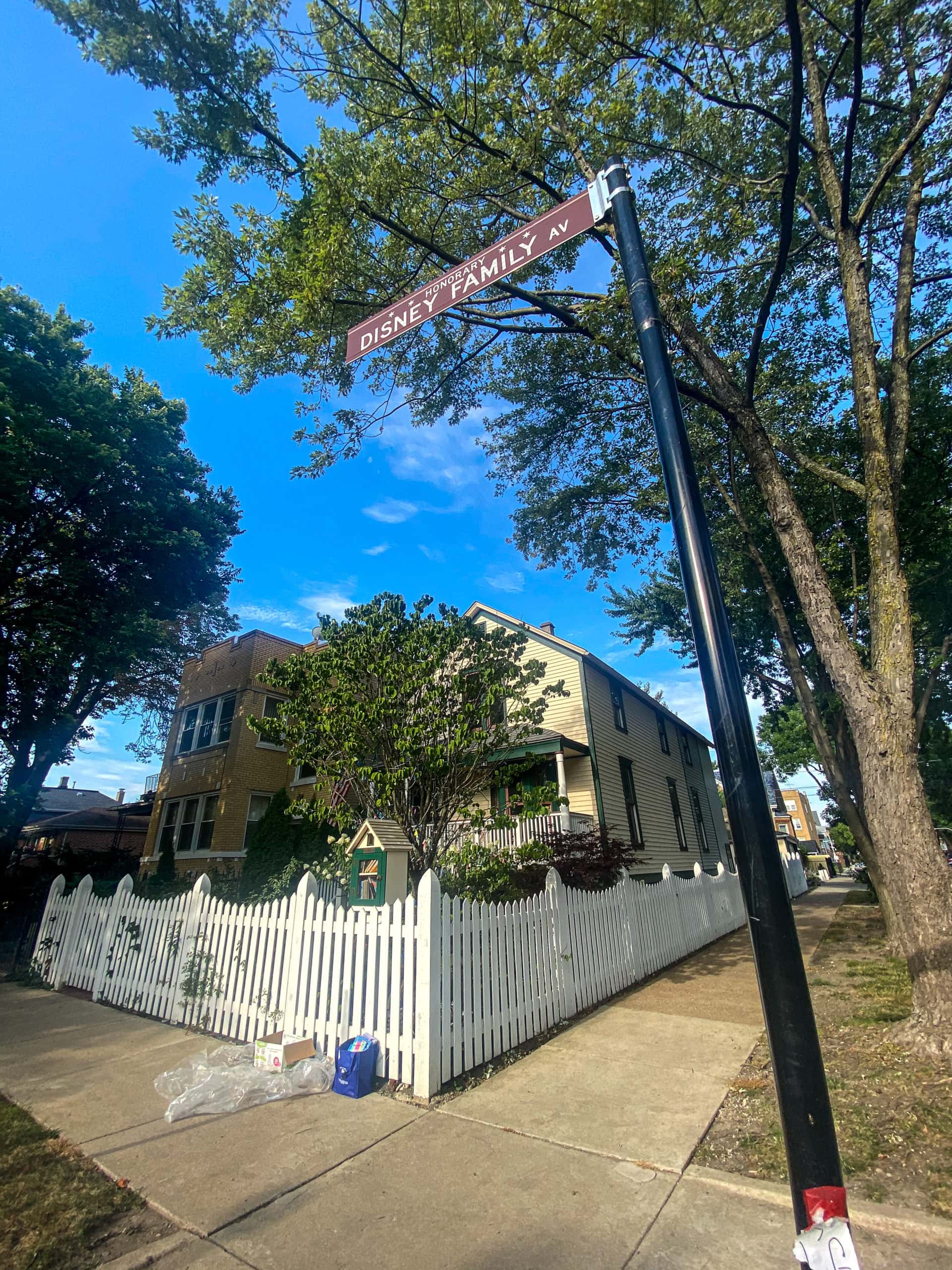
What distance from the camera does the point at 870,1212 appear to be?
2582 millimetres

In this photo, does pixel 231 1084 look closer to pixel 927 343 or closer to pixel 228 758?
pixel 927 343

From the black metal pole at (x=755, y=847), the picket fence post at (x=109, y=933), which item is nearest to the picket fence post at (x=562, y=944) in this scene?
the black metal pole at (x=755, y=847)

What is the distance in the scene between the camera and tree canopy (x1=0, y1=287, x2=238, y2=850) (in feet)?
44.2

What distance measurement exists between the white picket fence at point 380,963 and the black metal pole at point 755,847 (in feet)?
10.5

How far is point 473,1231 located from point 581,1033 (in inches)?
134

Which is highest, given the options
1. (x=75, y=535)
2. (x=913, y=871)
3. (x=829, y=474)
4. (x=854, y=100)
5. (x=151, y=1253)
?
(x=75, y=535)

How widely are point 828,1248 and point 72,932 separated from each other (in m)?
10.3

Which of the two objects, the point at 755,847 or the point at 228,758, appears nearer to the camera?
the point at 755,847

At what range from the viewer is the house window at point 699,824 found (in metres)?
21.3

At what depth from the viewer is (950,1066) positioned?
405 cm

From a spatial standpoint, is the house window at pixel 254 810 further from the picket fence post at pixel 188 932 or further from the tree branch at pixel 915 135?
the tree branch at pixel 915 135

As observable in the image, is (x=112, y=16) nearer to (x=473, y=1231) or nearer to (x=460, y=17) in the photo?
(x=460, y=17)

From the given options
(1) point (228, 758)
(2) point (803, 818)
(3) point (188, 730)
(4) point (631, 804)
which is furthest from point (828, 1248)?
(2) point (803, 818)

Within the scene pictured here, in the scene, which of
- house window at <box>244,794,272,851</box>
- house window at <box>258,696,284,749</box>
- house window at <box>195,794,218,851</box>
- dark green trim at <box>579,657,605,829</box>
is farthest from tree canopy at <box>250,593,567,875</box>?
house window at <box>195,794,218,851</box>
